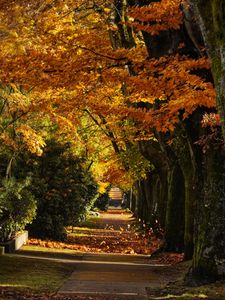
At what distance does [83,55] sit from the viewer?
15.7 metres

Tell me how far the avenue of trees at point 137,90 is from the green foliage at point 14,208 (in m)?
0.09

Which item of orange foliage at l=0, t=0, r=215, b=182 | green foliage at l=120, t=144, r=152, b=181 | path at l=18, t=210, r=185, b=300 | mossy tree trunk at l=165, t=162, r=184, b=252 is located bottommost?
path at l=18, t=210, r=185, b=300

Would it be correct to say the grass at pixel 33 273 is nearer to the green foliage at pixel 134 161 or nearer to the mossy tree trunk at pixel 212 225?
the mossy tree trunk at pixel 212 225

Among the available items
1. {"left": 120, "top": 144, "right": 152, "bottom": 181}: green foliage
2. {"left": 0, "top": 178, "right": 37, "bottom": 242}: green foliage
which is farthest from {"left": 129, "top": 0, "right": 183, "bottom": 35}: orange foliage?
{"left": 120, "top": 144, "right": 152, "bottom": 181}: green foliage

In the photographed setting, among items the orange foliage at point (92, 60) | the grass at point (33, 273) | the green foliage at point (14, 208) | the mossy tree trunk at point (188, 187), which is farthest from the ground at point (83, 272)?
the orange foliage at point (92, 60)

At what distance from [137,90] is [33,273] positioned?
5719mm

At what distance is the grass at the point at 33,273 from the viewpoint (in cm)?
1205

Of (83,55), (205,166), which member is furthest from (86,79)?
(205,166)

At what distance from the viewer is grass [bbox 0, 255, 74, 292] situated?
12047mm

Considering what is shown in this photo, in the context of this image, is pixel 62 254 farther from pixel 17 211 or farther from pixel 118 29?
pixel 118 29

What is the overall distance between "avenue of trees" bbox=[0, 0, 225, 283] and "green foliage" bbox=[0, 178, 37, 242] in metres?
0.09

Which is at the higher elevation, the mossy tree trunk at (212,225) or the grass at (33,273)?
the mossy tree trunk at (212,225)

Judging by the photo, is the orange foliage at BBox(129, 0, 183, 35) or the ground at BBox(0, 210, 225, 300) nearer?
the ground at BBox(0, 210, 225, 300)

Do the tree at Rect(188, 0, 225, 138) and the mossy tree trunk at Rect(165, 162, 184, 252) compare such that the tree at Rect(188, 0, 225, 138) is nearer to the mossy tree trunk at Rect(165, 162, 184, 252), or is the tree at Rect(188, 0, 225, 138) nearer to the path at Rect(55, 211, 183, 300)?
the path at Rect(55, 211, 183, 300)
